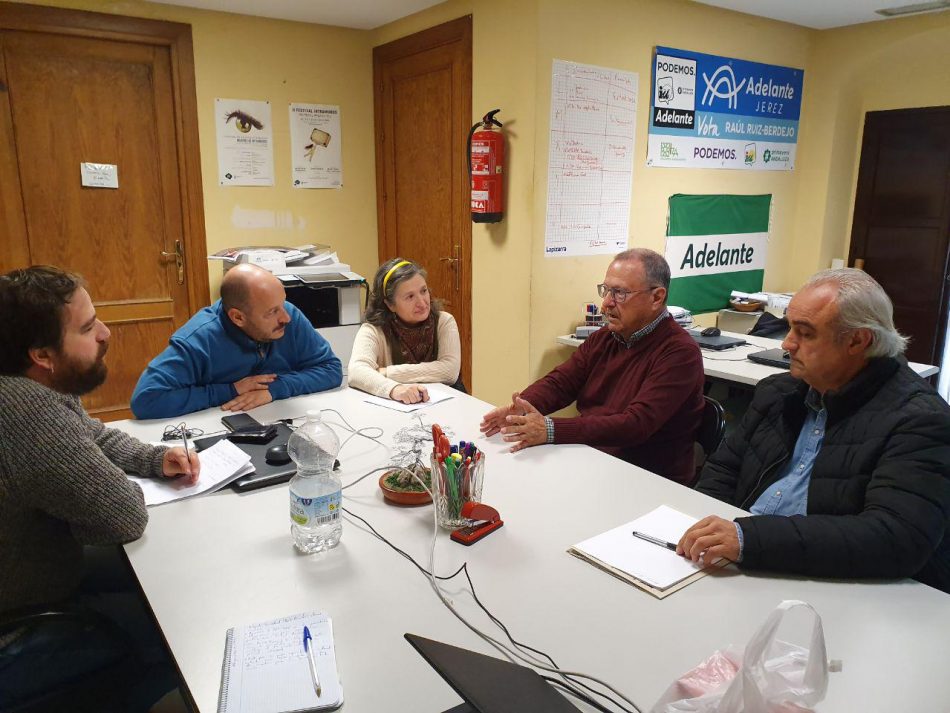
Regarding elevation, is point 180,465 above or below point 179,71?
below

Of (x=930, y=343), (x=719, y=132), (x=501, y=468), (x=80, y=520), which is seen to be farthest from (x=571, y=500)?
(x=930, y=343)

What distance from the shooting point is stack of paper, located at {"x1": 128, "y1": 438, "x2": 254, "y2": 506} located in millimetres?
1607

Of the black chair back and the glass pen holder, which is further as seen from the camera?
the black chair back

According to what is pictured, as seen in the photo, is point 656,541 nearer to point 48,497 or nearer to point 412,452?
point 412,452

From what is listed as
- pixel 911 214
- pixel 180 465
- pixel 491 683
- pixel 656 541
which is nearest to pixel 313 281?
pixel 180 465

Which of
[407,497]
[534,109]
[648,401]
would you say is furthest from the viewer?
[534,109]

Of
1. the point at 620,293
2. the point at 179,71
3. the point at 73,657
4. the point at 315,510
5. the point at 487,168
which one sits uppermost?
the point at 179,71

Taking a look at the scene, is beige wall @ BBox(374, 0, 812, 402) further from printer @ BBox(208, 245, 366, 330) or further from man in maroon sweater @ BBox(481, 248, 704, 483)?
man in maroon sweater @ BBox(481, 248, 704, 483)

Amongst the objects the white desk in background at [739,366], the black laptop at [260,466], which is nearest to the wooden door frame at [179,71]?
the white desk in background at [739,366]

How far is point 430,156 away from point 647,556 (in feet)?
10.5

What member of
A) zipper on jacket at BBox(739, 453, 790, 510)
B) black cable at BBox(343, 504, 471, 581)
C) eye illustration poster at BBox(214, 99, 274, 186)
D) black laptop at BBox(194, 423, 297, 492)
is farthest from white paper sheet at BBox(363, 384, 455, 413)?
eye illustration poster at BBox(214, 99, 274, 186)

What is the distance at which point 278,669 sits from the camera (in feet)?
3.32

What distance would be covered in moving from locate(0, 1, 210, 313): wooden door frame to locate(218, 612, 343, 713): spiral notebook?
326cm

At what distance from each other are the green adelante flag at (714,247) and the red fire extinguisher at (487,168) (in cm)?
120
